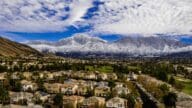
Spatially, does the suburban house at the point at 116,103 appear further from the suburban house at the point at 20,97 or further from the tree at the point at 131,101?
the suburban house at the point at 20,97

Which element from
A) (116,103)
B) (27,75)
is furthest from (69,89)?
(116,103)

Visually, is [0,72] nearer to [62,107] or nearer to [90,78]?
[90,78]

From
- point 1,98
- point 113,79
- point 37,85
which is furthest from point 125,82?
point 1,98

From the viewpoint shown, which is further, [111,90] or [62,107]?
[111,90]

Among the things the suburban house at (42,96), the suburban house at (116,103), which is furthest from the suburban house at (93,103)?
the suburban house at (42,96)

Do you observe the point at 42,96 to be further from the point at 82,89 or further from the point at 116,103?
the point at 116,103
